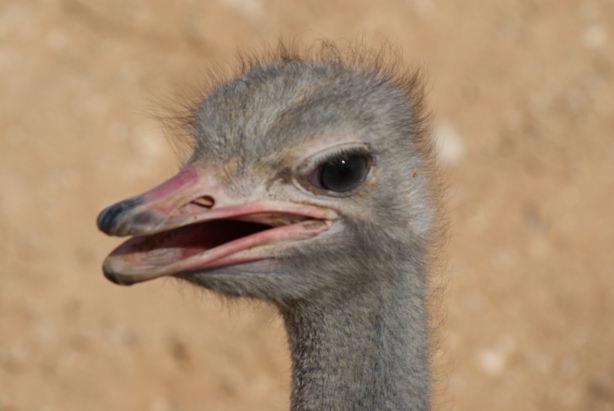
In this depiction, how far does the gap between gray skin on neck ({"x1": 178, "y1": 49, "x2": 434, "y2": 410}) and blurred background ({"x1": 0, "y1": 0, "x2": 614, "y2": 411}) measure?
1.84 meters

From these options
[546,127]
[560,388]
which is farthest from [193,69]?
[560,388]

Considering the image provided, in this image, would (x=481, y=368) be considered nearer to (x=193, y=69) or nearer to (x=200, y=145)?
(x=193, y=69)

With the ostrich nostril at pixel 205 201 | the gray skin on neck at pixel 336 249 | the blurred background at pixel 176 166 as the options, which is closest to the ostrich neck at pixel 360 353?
the gray skin on neck at pixel 336 249

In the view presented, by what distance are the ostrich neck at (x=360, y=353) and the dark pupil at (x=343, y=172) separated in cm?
23

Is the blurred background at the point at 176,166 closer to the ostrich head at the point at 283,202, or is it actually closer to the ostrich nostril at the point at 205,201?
the ostrich head at the point at 283,202

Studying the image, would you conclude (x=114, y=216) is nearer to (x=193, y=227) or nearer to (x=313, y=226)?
(x=193, y=227)

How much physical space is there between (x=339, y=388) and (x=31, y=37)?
13.7ft

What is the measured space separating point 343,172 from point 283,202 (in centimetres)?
14

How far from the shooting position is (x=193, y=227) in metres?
2.43

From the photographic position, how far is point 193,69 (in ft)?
Answer: 20.2

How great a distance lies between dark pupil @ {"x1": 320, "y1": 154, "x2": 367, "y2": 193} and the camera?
2.42 metres

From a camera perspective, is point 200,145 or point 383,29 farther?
point 383,29

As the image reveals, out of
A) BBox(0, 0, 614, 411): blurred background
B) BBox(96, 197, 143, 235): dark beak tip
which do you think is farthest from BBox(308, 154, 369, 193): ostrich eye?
BBox(0, 0, 614, 411): blurred background

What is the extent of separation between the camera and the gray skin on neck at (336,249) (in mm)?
2422
